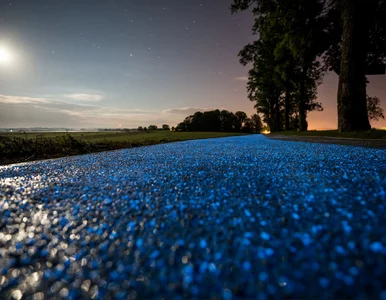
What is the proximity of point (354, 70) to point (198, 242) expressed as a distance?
39.4 feet

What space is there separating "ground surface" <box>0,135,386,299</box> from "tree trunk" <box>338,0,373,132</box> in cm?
917

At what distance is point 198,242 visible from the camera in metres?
1.00

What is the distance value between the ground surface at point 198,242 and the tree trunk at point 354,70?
30.1ft

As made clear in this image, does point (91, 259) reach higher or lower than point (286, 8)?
lower

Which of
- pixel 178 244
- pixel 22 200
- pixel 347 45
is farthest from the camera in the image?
pixel 347 45

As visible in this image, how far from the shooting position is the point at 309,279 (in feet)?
2.40

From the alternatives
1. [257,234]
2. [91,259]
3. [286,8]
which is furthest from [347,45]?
[91,259]

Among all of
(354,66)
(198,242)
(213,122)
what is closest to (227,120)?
(213,122)

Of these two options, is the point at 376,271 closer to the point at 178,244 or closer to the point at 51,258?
the point at 178,244

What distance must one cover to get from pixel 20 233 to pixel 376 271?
71.0 inches

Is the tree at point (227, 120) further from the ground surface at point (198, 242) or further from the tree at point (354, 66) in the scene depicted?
the ground surface at point (198, 242)

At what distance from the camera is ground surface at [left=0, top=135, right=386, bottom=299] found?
0.72m

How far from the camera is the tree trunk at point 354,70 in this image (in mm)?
8859

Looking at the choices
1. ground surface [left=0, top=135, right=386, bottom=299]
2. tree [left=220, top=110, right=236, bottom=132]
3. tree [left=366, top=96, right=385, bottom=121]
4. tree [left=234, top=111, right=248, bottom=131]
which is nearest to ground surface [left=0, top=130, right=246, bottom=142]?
ground surface [left=0, top=135, right=386, bottom=299]
